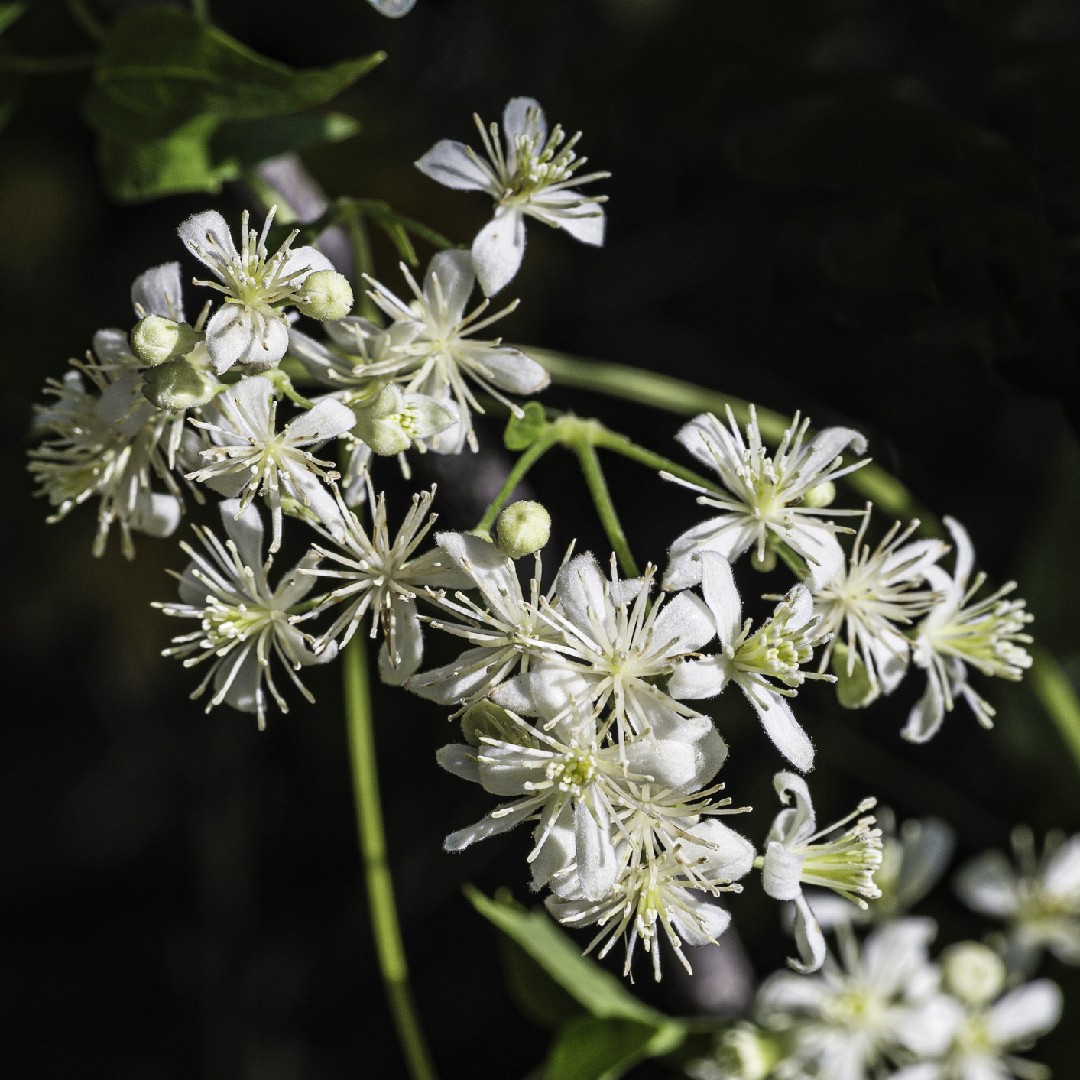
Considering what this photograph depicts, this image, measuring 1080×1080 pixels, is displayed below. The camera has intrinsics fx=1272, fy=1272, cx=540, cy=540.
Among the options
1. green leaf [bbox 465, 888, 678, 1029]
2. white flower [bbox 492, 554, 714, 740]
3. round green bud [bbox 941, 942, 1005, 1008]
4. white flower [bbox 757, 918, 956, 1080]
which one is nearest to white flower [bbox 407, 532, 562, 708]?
white flower [bbox 492, 554, 714, 740]

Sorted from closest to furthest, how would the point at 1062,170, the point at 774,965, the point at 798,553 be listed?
the point at 798,553, the point at 1062,170, the point at 774,965

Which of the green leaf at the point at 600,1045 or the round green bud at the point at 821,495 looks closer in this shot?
the round green bud at the point at 821,495

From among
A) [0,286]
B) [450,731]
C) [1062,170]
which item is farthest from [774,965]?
[0,286]

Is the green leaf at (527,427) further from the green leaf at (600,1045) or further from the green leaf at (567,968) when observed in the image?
the green leaf at (600,1045)

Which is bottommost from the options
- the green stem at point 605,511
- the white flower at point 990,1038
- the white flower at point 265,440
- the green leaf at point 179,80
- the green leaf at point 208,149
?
the white flower at point 990,1038

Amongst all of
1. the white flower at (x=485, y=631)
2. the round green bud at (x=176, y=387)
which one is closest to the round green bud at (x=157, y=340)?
the round green bud at (x=176, y=387)

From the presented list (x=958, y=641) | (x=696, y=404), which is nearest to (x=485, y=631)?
(x=958, y=641)

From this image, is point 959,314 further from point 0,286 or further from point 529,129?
point 0,286
